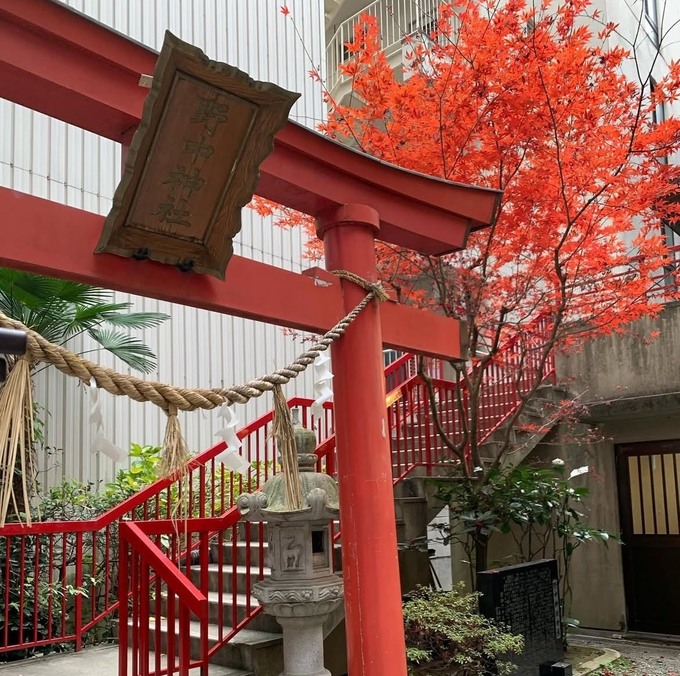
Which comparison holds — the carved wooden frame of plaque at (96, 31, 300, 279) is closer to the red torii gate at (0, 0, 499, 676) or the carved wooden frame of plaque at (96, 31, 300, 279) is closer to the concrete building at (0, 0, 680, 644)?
the red torii gate at (0, 0, 499, 676)

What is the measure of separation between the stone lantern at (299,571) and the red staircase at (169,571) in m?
0.51

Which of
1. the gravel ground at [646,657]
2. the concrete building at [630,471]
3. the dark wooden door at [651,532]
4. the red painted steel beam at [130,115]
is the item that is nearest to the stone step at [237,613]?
the red painted steel beam at [130,115]

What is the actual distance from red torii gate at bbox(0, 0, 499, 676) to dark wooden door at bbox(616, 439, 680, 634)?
721cm

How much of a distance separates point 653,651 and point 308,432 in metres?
6.53

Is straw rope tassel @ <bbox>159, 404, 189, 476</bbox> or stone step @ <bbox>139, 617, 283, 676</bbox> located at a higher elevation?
straw rope tassel @ <bbox>159, 404, 189, 476</bbox>

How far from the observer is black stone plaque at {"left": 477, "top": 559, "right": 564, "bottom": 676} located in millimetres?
6648

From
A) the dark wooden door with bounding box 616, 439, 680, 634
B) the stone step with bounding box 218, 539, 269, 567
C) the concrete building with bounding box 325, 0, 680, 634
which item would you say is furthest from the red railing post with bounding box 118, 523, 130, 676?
the dark wooden door with bounding box 616, 439, 680, 634

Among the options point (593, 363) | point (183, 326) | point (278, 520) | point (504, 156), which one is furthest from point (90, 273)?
point (593, 363)

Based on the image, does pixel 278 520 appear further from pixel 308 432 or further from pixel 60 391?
pixel 60 391

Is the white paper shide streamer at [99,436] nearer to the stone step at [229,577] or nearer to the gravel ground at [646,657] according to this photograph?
the stone step at [229,577]

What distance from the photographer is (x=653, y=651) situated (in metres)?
9.31

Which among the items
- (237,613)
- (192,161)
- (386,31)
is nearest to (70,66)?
(192,161)

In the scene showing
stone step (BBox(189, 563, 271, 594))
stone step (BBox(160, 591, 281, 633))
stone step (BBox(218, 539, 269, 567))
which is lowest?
stone step (BBox(160, 591, 281, 633))

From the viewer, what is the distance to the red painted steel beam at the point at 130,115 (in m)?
3.09
